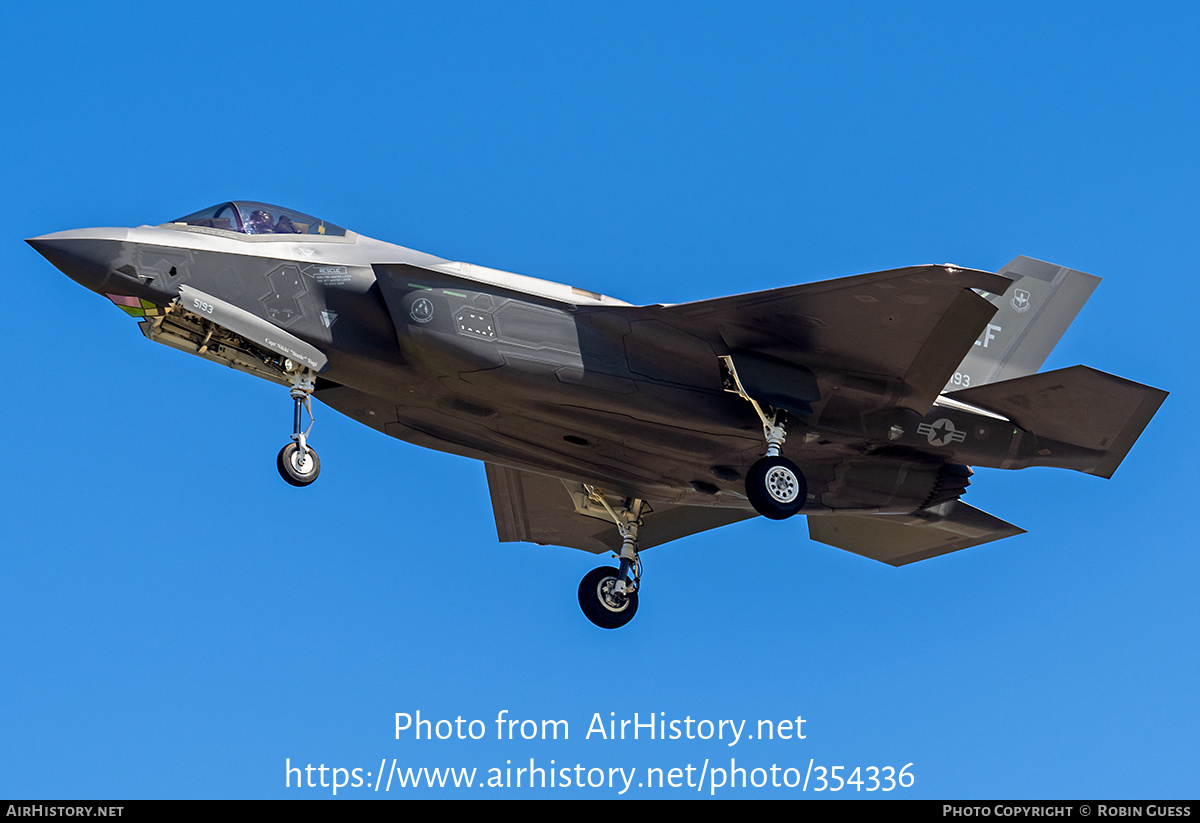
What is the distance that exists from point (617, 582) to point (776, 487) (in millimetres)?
3805

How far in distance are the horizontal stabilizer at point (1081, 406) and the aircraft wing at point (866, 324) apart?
1161 millimetres

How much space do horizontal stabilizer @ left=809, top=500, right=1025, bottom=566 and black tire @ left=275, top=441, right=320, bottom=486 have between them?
851 centimetres

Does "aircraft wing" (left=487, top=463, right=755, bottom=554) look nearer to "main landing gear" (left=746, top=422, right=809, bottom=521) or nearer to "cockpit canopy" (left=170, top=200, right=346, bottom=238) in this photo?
"main landing gear" (left=746, top=422, right=809, bottom=521)

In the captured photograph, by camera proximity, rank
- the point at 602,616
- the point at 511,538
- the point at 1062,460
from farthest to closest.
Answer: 1. the point at 511,538
2. the point at 602,616
3. the point at 1062,460

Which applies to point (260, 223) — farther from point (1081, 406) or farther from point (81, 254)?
point (1081, 406)

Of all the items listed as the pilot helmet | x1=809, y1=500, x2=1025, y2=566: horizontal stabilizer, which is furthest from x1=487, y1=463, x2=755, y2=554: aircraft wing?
the pilot helmet

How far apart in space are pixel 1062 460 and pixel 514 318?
7662 millimetres

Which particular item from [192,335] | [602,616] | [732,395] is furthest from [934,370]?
[192,335]

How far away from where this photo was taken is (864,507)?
1989cm

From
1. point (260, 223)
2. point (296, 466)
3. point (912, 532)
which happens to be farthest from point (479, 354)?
point (912, 532)

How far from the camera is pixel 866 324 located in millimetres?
17312

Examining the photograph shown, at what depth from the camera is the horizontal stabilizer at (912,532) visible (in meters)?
20.8

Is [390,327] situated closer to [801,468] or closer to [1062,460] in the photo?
[801,468]

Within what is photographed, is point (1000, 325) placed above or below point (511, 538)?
above
